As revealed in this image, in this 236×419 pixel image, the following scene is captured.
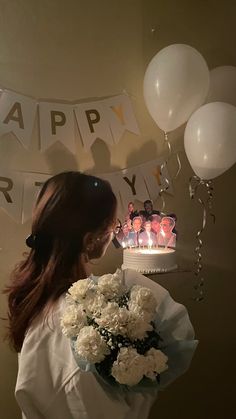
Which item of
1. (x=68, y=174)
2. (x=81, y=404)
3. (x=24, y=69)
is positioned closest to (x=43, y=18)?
(x=24, y=69)

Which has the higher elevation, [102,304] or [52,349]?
[102,304]

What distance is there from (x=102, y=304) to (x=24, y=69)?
1090 mm

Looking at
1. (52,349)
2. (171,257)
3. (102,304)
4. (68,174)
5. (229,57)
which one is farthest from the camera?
(229,57)

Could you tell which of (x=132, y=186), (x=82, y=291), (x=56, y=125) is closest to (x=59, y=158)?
(x=56, y=125)

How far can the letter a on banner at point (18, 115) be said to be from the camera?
1608mm

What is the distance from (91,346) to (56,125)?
0.99 metres

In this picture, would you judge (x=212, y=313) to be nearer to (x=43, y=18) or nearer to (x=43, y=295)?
(x=43, y=295)

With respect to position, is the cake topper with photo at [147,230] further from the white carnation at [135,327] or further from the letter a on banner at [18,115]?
the white carnation at [135,327]

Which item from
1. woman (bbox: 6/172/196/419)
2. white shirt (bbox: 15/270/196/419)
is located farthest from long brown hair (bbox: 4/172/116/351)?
white shirt (bbox: 15/270/196/419)

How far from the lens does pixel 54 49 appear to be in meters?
1.73

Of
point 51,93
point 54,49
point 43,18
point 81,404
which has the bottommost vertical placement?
point 81,404

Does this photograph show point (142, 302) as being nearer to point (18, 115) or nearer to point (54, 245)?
point (54, 245)

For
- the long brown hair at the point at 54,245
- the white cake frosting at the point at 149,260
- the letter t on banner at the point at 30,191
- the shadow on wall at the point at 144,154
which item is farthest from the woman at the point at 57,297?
the shadow on wall at the point at 144,154

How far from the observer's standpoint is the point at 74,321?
1.02 m
